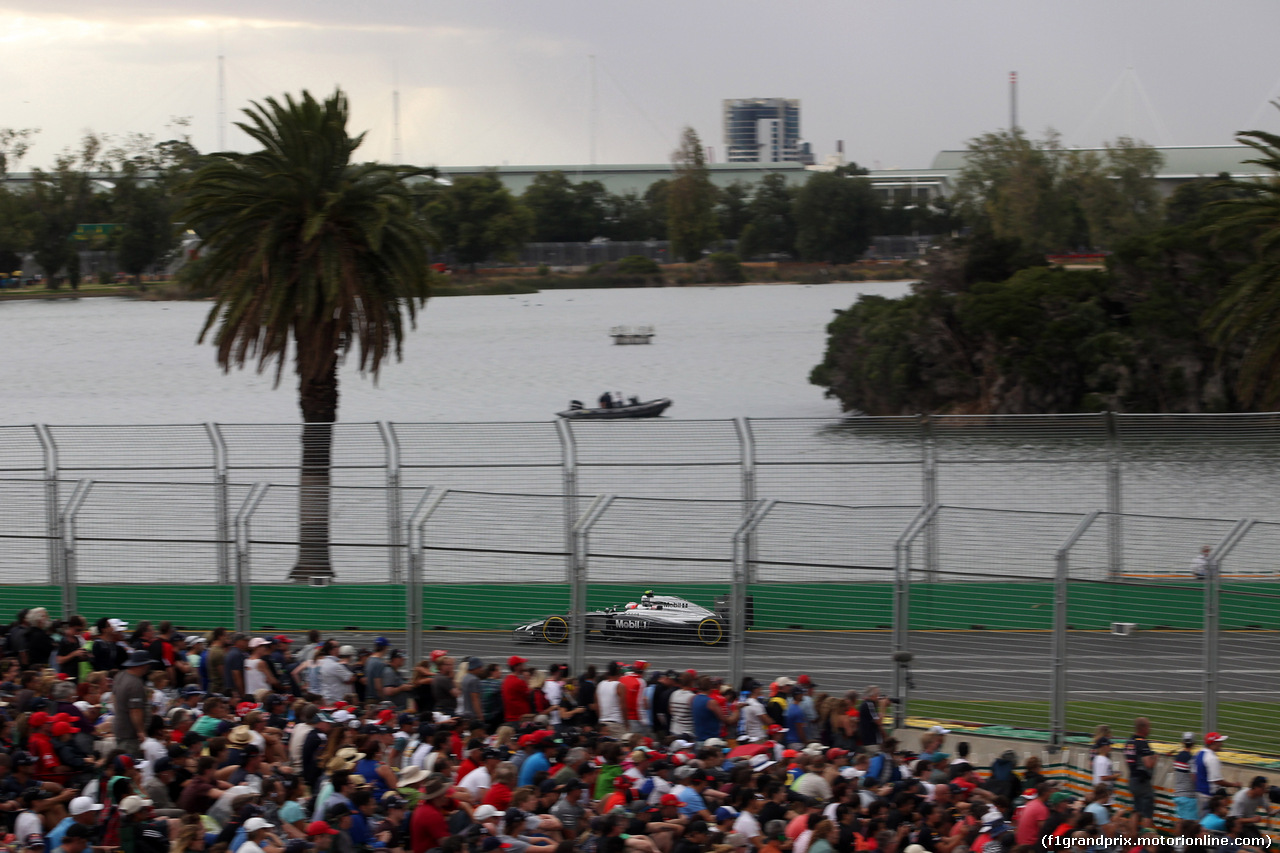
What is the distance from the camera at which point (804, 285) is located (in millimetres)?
152625

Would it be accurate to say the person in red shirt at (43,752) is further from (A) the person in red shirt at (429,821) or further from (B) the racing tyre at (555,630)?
(B) the racing tyre at (555,630)

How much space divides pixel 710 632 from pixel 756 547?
115 cm

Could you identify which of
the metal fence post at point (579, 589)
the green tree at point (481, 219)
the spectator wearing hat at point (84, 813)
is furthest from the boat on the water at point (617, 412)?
the green tree at point (481, 219)

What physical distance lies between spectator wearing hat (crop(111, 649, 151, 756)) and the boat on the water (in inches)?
1754

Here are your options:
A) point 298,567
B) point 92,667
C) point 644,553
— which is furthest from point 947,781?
point 298,567

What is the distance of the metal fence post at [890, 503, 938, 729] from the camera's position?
532 inches

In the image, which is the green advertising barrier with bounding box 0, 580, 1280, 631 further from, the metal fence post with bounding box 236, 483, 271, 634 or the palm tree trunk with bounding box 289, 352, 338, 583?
the metal fence post with bounding box 236, 483, 271, 634

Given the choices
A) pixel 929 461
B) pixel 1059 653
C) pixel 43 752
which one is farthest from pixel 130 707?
pixel 929 461

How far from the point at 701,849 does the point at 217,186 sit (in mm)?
19078

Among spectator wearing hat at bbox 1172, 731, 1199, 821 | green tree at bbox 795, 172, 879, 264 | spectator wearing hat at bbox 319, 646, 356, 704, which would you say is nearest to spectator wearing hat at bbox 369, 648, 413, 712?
spectator wearing hat at bbox 319, 646, 356, 704

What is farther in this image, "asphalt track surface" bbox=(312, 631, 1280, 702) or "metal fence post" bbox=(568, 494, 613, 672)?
"metal fence post" bbox=(568, 494, 613, 672)

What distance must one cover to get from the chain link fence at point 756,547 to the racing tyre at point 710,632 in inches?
1.2

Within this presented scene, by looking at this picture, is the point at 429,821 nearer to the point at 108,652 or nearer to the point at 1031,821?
the point at 1031,821

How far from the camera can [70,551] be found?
1741 cm
